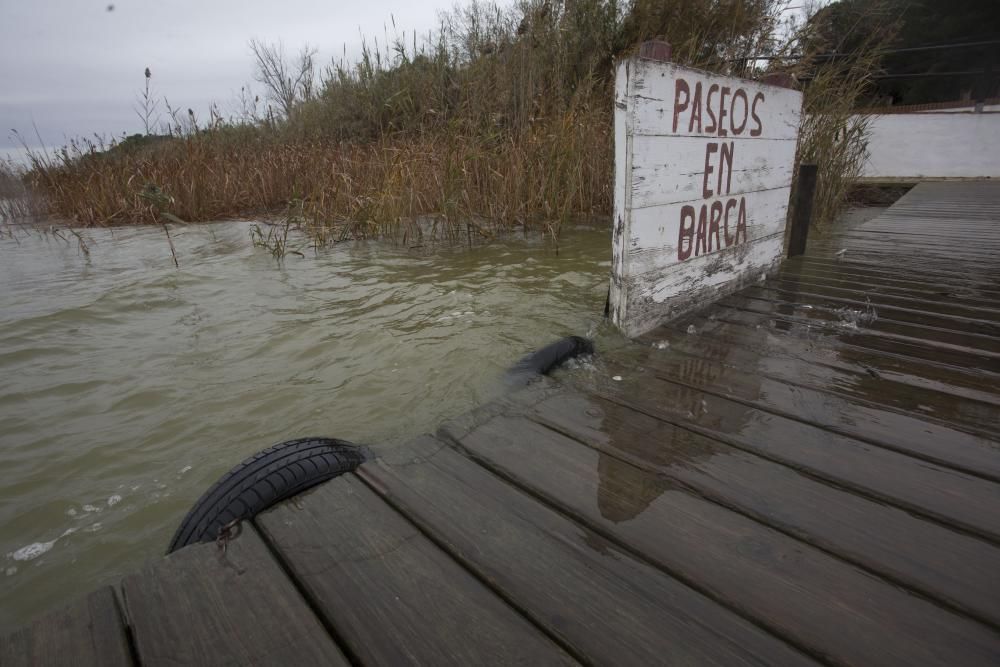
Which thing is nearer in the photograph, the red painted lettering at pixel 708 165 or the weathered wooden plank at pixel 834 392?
the weathered wooden plank at pixel 834 392

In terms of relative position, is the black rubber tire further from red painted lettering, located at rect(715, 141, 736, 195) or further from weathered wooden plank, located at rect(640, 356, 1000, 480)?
red painted lettering, located at rect(715, 141, 736, 195)

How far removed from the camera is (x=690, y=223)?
7.40 feet

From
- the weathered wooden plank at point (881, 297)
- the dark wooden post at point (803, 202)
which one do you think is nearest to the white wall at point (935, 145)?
the dark wooden post at point (803, 202)

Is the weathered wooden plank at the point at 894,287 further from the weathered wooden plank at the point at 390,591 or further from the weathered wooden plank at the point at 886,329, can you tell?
the weathered wooden plank at the point at 390,591

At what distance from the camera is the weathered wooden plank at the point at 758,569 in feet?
2.61

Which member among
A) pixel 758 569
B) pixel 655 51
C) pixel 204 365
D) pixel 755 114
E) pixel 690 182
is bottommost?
pixel 204 365

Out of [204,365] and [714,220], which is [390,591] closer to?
[714,220]

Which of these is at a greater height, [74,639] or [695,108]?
[695,108]

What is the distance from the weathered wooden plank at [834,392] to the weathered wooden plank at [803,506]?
369 mm

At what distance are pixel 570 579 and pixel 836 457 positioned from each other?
0.82 meters

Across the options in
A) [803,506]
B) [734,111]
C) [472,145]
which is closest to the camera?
[803,506]

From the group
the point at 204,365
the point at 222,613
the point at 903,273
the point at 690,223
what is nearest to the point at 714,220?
the point at 690,223

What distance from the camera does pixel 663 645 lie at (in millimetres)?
802

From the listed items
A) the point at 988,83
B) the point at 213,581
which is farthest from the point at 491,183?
the point at 988,83
